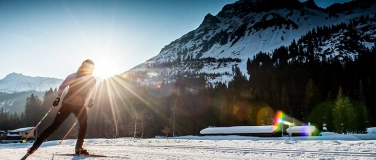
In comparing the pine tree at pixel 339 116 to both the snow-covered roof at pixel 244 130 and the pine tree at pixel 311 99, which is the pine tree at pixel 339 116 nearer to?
the snow-covered roof at pixel 244 130

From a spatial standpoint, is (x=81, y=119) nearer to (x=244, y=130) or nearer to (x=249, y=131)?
(x=244, y=130)

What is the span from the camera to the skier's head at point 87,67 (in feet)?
22.3

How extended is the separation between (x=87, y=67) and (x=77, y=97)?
2.84ft

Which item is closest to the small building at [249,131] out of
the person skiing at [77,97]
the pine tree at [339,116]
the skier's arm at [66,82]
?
the pine tree at [339,116]

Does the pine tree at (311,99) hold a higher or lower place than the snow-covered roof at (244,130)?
higher

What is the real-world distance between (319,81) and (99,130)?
241ft

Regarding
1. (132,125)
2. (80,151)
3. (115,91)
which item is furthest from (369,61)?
(80,151)

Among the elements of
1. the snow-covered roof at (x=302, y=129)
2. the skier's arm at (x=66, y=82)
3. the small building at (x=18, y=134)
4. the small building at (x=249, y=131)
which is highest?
the skier's arm at (x=66, y=82)

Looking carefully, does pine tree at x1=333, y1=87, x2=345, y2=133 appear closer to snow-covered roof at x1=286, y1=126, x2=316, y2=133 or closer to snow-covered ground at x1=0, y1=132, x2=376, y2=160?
snow-covered roof at x1=286, y1=126, x2=316, y2=133

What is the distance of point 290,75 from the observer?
101m

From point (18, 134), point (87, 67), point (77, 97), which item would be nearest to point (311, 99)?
point (87, 67)

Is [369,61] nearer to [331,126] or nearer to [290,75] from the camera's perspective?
[290,75]

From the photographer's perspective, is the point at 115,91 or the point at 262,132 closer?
the point at 262,132

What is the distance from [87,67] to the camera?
6.87 metres
